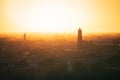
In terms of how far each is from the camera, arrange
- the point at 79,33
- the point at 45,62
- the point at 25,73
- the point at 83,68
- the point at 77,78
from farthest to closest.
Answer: the point at 79,33 < the point at 45,62 < the point at 83,68 < the point at 25,73 < the point at 77,78

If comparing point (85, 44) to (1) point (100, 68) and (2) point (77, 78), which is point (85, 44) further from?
(2) point (77, 78)

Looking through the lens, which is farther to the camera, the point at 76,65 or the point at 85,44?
the point at 85,44

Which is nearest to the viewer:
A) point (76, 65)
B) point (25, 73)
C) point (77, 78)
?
point (77, 78)

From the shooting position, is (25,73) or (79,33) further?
(79,33)

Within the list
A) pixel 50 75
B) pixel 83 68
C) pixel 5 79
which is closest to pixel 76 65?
pixel 83 68

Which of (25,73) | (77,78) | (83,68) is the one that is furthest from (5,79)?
(83,68)

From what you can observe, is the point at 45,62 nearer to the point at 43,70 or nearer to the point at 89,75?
the point at 43,70

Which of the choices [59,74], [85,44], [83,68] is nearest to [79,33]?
[85,44]

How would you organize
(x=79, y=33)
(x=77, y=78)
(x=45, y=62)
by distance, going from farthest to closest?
(x=79, y=33)
(x=45, y=62)
(x=77, y=78)

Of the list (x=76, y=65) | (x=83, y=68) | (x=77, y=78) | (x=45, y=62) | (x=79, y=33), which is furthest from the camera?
(x=79, y=33)
